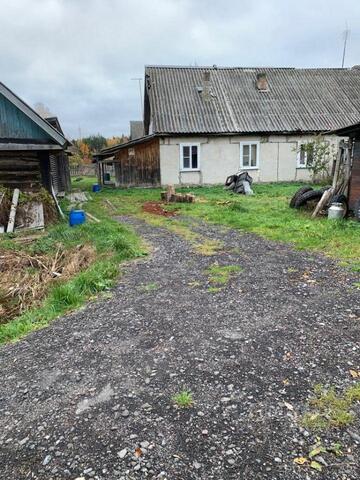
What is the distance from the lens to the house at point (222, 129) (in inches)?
796

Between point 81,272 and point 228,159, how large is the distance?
51.8 feet

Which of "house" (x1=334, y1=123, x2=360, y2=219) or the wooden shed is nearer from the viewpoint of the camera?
"house" (x1=334, y1=123, x2=360, y2=219)

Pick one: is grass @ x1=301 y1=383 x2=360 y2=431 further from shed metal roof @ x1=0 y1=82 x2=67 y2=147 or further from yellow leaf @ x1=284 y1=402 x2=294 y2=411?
shed metal roof @ x1=0 y1=82 x2=67 y2=147

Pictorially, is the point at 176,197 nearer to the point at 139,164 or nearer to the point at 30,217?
the point at 139,164

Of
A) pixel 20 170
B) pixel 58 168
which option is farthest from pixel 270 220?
pixel 58 168

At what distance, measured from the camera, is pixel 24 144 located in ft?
33.8

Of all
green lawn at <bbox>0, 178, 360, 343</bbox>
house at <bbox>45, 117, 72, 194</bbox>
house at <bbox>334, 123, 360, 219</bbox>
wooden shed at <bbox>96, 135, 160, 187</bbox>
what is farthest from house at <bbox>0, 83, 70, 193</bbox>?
wooden shed at <bbox>96, 135, 160, 187</bbox>

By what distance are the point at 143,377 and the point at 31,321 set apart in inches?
85.8

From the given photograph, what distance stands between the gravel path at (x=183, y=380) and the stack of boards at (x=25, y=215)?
520 centimetres

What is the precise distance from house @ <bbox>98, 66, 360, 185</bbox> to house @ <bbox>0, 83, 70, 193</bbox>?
31.3ft

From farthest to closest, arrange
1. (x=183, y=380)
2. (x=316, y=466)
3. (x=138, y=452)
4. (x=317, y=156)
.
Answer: (x=317, y=156), (x=183, y=380), (x=138, y=452), (x=316, y=466)

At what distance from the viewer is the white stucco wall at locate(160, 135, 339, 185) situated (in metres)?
20.2

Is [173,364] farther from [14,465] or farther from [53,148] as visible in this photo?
[53,148]

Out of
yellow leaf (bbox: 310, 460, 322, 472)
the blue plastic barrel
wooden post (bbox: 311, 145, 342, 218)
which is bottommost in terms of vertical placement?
yellow leaf (bbox: 310, 460, 322, 472)
